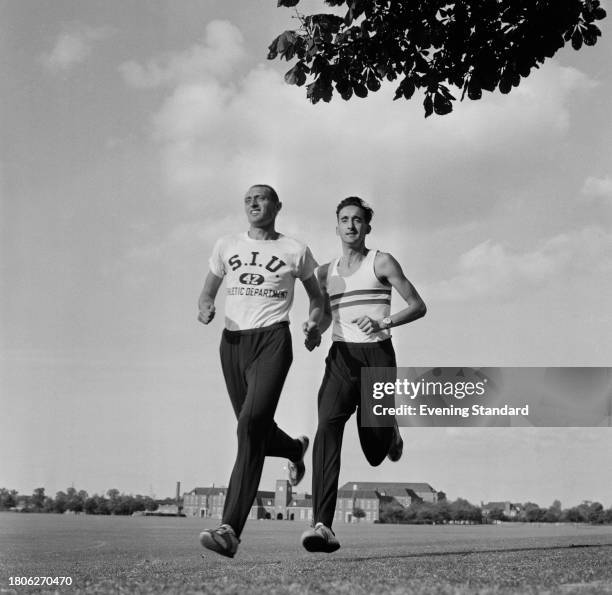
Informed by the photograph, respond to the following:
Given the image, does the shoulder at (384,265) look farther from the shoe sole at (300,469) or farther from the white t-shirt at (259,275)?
the shoe sole at (300,469)

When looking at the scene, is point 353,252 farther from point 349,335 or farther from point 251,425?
point 251,425

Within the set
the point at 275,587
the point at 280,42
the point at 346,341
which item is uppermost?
the point at 280,42

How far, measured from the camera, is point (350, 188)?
841 cm

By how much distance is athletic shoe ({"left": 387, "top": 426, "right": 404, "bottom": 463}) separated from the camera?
26.7 ft

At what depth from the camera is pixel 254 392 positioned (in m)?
7.35

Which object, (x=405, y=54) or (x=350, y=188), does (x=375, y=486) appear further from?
(x=405, y=54)

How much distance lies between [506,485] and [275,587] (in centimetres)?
293

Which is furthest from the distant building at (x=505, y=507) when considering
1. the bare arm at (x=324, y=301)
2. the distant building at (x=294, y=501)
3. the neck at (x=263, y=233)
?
the neck at (x=263, y=233)

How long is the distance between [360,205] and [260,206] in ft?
3.03

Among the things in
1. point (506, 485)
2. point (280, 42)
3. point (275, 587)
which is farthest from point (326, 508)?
point (280, 42)

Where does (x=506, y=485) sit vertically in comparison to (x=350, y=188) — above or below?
below

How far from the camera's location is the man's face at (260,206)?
773cm

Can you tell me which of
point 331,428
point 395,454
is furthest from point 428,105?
point 395,454

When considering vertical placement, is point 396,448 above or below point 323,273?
below
